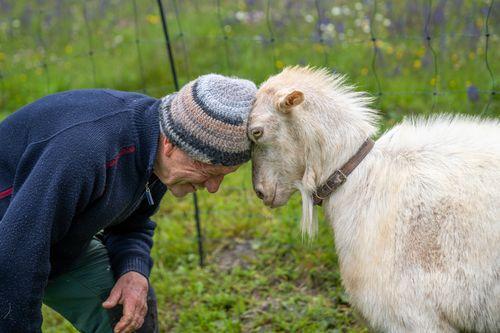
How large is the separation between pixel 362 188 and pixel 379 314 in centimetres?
53

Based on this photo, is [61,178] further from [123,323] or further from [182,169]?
[123,323]

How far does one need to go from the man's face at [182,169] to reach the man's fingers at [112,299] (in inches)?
24.7

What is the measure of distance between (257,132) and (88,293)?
1181 millimetres

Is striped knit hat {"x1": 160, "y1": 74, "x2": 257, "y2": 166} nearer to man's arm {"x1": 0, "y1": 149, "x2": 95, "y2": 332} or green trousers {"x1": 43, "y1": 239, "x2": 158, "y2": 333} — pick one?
man's arm {"x1": 0, "y1": 149, "x2": 95, "y2": 332}

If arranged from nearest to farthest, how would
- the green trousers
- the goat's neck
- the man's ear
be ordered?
the man's ear < the goat's neck < the green trousers

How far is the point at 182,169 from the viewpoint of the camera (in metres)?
2.77

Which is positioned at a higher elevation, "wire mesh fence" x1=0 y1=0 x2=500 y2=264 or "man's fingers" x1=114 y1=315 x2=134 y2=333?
"man's fingers" x1=114 y1=315 x2=134 y2=333

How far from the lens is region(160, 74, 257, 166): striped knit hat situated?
2.61m

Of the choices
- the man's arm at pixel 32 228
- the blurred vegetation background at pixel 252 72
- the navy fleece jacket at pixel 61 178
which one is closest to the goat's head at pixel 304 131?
the navy fleece jacket at pixel 61 178

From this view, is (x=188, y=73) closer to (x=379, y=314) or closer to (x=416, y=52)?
(x=416, y=52)

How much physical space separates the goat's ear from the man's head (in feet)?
0.43

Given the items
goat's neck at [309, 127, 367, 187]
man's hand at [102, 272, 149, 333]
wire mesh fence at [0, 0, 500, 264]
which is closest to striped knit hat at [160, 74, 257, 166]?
goat's neck at [309, 127, 367, 187]

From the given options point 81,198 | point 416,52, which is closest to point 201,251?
point 81,198

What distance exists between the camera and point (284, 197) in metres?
2.96
